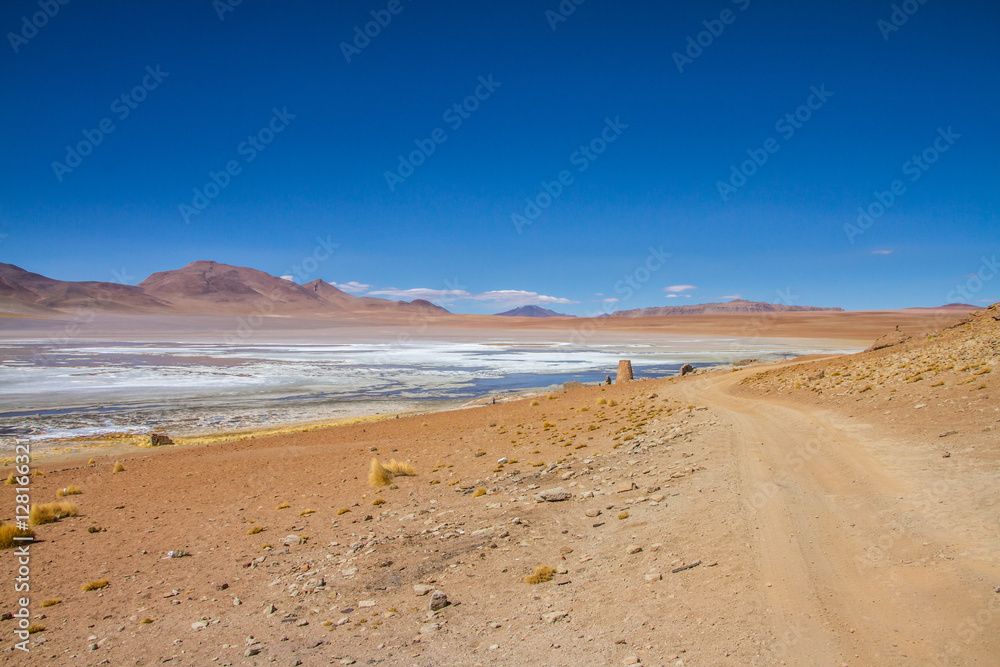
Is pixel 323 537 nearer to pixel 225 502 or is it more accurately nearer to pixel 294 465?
pixel 225 502

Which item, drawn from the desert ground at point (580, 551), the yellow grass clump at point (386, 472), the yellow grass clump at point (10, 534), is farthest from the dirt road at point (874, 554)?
the yellow grass clump at point (10, 534)

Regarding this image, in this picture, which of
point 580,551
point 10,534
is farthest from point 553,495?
point 10,534

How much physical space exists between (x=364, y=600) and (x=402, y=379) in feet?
92.2

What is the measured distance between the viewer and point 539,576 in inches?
223

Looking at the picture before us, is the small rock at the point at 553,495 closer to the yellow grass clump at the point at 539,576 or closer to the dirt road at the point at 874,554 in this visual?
the dirt road at the point at 874,554

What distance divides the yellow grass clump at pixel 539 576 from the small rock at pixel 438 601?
83cm

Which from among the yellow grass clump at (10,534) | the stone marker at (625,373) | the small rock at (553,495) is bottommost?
the yellow grass clump at (10,534)

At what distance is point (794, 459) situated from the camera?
8578mm

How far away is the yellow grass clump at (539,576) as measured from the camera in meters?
5.65

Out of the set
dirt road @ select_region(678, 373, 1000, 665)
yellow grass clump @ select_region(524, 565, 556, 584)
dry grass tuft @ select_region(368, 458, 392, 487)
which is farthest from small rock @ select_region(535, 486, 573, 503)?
dry grass tuft @ select_region(368, 458, 392, 487)

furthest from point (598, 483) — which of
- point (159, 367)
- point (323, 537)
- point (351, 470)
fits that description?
point (159, 367)

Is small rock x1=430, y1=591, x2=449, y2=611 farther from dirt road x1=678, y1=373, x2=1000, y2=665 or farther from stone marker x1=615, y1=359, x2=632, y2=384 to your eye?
stone marker x1=615, y1=359, x2=632, y2=384

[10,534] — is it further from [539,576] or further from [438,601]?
[539,576]

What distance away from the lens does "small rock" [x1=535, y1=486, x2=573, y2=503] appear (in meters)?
8.38
